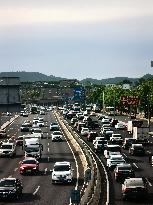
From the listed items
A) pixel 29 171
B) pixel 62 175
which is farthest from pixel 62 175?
Result: pixel 29 171

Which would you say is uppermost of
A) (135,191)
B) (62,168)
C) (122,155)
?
(135,191)

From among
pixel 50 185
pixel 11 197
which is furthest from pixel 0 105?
pixel 11 197

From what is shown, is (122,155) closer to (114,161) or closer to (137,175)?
(114,161)

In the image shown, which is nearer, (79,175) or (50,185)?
(50,185)

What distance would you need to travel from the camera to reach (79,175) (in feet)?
198

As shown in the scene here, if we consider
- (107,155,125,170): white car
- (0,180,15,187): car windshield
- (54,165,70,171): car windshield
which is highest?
(0,180,15,187): car windshield

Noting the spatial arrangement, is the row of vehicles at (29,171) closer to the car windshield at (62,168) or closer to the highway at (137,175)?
the car windshield at (62,168)

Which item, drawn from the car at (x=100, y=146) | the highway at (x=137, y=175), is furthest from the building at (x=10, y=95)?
the highway at (x=137, y=175)

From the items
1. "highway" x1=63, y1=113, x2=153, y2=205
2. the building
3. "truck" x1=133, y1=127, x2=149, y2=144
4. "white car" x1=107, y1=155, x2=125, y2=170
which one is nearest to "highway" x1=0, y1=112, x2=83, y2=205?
"highway" x1=63, y1=113, x2=153, y2=205

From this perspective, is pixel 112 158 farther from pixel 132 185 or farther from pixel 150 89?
pixel 150 89

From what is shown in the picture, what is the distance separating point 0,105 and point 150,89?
108598 millimetres

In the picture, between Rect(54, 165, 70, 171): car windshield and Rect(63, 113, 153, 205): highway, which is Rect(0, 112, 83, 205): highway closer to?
Rect(54, 165, 70, 171): car windshield

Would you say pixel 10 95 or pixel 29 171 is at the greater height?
pixel 10 95

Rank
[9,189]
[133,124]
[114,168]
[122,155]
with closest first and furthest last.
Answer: [9,189] → [114,168] → [122,155] → [133,124]
